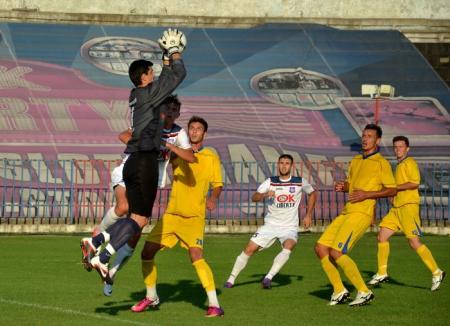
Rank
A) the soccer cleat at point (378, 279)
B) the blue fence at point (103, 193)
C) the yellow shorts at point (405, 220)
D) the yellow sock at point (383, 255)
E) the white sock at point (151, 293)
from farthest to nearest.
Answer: the blue fence at point (103, 193) < the yellow shorts at point (405, 220) < the yellow sock at point (383, 255) < the soccer cleat at point (378, 279) < the white sock at point (151, 293)

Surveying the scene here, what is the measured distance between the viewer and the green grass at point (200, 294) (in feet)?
37.1

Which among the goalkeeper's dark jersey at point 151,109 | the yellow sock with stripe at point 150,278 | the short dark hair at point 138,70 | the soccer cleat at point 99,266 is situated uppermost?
the short dark hair at point 138,70

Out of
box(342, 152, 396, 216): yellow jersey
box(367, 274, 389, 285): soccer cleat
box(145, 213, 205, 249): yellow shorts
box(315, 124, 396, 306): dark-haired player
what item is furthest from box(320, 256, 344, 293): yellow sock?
box(367, 274, 389, 285): soccer cleat

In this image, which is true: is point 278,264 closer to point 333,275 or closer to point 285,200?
point 285,200

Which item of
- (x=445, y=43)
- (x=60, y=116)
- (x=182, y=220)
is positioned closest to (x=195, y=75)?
(x=60, y=116)

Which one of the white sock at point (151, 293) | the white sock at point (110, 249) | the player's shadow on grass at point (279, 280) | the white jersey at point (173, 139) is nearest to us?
the white sock at point (110, 249)

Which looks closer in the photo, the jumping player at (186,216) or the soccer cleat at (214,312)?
the soccer cleat at (214,312)

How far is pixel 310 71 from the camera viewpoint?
121ft

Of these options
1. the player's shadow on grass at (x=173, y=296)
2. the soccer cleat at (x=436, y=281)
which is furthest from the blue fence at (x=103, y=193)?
the player's shadow on grass at (x=173, y=296)

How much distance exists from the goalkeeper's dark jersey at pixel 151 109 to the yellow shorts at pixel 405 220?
5962 mm

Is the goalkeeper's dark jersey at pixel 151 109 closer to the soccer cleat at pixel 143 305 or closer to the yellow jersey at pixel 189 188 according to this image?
the yellow jersey at pixel 189 188

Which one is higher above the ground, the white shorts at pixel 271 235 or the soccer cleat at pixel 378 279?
the white shorts at pixel 271 235

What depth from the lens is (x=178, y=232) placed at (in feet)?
39.3

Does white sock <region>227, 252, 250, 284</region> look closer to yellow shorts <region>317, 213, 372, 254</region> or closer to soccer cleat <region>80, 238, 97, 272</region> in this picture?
yellow shorts <region>317, 213, 372, 254</region>
